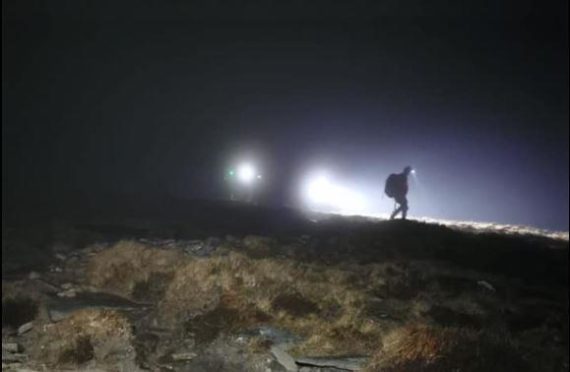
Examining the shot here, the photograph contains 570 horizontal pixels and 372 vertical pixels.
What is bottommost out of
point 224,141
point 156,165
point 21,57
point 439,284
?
point 439,284

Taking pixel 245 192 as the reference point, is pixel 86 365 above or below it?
below

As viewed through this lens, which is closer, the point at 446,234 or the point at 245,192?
the point at 446,234

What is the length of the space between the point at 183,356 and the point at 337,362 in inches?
115

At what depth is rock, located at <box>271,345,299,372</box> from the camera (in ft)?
30.7

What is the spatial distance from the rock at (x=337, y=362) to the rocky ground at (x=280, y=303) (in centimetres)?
3

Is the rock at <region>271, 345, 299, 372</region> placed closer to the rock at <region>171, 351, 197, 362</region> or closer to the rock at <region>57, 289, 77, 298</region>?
the rock at <region>171, 351, 197, 362</region>

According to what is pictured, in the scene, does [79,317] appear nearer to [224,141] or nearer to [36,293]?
[36,293]

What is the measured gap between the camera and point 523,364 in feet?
30.3

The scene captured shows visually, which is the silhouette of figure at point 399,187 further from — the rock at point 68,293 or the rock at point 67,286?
the rock at point 68,293

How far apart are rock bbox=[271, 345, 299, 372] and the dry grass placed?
8.54ft

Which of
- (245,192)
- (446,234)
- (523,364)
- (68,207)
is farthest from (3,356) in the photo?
(245,192)

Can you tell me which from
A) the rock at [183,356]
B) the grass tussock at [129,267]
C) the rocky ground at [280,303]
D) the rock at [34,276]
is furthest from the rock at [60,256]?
the rock at [183,356]

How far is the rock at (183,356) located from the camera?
10188 mm

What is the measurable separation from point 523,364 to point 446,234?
45.8 ft
